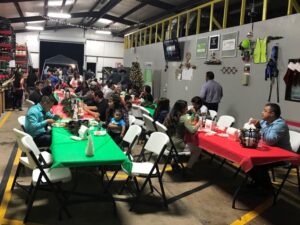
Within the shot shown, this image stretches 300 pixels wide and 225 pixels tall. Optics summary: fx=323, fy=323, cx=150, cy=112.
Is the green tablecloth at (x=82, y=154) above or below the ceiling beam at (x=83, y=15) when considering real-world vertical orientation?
below

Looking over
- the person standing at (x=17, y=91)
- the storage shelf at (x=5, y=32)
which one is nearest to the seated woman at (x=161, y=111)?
the person standing at (x=17, y=91)

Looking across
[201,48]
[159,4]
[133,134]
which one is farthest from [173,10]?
[133,134]

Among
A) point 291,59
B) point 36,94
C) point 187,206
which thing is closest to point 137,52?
point 36,94

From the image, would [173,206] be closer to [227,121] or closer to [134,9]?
[227,121]

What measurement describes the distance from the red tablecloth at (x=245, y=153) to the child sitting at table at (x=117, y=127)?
1.22 metres

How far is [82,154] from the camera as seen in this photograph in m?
3.07

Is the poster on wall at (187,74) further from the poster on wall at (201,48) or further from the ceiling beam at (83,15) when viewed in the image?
the ceiling beam at (83,15)

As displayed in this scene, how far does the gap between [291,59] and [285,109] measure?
2.83ft

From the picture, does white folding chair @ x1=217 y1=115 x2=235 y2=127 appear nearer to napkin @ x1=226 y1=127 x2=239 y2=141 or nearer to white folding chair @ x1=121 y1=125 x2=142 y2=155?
napkin @ x1=226 y1=127 x2=239 y2=141

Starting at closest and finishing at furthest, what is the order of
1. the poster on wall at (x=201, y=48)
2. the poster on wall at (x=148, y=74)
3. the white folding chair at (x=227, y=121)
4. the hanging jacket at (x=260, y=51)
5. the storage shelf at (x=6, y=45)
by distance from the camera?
1. the white folding chair at (x=227, y=121)
2. the hanging jacket at (x=260, y=51)
3. the poster on wall at (x=201, y=48)
4. the poster on wall at (x=148, y=74)
5. the storage shelf at (x=6, y=45)

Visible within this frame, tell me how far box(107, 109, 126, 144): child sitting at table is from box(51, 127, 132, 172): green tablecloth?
892 millimetres

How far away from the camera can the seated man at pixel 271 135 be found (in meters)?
3.91

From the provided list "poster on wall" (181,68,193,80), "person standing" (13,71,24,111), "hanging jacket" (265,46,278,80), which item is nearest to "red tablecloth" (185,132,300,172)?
"hanging jacket" (265,46,278,80)

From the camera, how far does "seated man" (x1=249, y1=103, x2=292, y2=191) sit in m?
3.91
